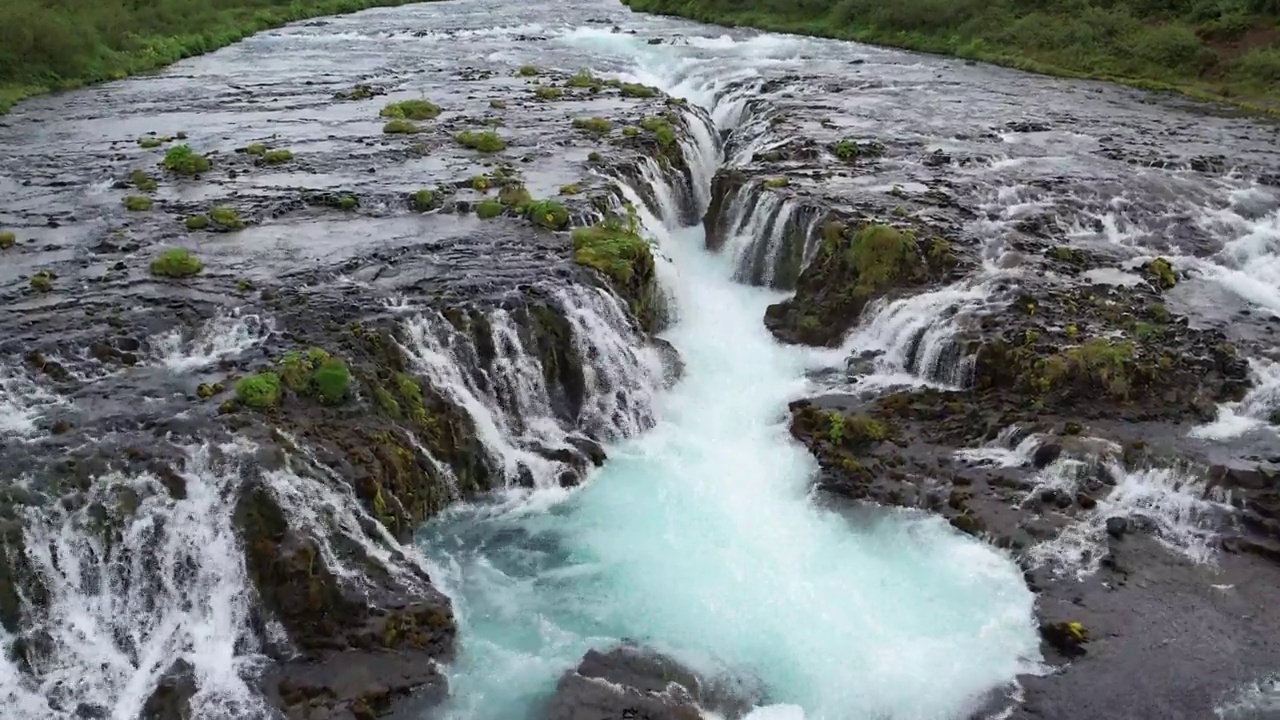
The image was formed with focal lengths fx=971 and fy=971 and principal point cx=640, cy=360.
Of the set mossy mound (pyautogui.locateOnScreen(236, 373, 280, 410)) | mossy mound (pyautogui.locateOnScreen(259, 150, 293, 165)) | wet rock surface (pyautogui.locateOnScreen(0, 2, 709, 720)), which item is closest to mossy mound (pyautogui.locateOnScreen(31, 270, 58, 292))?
wet rock surface (pyautogui.locateOnScreen(0, 2, 709, 720))

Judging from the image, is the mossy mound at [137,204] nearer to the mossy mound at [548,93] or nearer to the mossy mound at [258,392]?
the mossy mound at [258,392]

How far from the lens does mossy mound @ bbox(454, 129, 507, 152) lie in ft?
104

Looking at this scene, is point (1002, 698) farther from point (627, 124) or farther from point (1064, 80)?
point (1064, 80)

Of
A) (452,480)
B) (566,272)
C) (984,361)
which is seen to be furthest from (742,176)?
(452,480)

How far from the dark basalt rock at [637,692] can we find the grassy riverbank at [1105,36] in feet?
122

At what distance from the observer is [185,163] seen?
28500 mm

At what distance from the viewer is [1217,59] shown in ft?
146

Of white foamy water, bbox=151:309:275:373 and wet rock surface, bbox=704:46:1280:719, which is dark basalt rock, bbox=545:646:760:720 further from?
white foamy water, bbox=151:309:275:373

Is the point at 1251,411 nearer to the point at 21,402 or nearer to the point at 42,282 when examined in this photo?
the point at 21,402

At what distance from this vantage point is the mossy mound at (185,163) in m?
28.5

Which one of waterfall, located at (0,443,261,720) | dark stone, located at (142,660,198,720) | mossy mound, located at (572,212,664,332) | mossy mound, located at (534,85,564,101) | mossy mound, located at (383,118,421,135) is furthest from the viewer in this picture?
Answer: mossy mound, located at (534,85,564,101)

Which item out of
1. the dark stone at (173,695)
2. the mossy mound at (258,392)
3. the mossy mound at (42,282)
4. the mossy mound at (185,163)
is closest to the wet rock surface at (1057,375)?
the mossy mound at (258,392)

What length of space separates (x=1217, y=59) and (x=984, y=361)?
1325 inches

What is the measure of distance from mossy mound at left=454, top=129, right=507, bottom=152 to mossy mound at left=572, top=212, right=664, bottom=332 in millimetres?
7871
